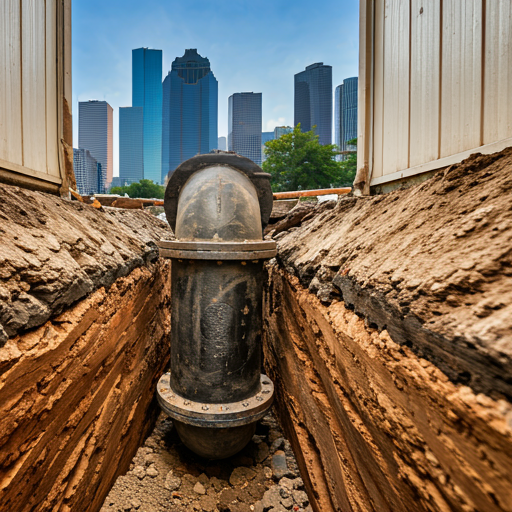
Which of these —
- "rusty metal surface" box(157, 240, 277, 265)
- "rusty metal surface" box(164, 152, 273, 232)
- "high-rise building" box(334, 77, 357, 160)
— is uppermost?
"high-rise building" box(334, 77, 357, 160)

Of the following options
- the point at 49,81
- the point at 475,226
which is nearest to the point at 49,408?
the point at 475,226

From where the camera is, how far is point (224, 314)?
235 cm

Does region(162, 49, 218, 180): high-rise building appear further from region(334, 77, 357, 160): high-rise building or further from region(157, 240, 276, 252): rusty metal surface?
region(157, 240, 276, 252): rusty metal surface

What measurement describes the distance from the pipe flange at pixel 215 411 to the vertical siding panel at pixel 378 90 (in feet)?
8.71

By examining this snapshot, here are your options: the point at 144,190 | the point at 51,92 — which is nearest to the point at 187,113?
the point at 144,190

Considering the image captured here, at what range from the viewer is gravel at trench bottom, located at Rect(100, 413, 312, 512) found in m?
2.38

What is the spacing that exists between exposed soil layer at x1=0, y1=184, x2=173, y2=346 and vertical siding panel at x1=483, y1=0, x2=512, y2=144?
2742 mm

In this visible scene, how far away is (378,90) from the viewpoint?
138 inches

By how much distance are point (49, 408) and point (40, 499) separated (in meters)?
0.44

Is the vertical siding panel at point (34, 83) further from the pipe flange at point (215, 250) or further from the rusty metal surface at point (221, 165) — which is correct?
the pipe flange at point (215, 250)

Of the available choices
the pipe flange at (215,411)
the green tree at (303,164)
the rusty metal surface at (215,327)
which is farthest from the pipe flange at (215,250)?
the green tree at (303,164)

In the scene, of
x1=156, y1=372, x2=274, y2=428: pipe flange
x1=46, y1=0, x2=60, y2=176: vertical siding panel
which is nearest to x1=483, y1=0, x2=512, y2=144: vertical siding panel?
x1=156, y1=372, x2=274, y2=428: pipe flange

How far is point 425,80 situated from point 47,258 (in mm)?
3104

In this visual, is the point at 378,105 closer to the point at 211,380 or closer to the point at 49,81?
the point at 211,380
